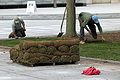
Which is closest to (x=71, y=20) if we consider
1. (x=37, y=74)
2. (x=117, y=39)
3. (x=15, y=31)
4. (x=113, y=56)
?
(x=117, y=39)

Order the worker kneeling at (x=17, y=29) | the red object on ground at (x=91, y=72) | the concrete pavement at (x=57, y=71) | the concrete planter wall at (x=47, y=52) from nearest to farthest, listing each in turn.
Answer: the concrete pavement at (x=57, y=71)
the red object on ground at (x=91, y=72)
the concrete planter wall at (x=47, y=52)
the worker kneeling at (x=17, y=29)

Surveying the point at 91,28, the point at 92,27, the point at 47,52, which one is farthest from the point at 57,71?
the point at 91,28

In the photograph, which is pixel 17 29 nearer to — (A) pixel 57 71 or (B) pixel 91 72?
(A) pixel 57 71

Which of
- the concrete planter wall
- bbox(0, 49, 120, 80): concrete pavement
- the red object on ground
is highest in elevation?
the concrete planter wall

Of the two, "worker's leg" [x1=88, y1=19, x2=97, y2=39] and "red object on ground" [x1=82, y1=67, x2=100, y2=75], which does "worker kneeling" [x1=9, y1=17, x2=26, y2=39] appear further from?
"red object on ground" [x1=82, y1=67, x2=100, y2=75]

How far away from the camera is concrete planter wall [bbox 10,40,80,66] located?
13.1m

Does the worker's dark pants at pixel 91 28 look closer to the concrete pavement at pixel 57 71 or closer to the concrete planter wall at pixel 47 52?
the concrete pavement at pixel 57 71

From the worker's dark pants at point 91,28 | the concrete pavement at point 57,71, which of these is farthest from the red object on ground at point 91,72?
the worker's dark pants at point 91,28

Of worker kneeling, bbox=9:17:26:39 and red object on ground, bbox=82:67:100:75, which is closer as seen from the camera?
red object on ground, bbox=82:67:100:75

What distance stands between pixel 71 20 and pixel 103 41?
1.52 metres

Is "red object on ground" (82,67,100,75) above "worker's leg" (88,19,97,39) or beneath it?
beneath

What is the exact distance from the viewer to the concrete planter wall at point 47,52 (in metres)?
13.1

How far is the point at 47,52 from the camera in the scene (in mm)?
13203

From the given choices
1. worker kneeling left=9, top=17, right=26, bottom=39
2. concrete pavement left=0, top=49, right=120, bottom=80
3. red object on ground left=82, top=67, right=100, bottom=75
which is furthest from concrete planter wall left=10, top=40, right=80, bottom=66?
worker kneeling left=9, top=17, right=26, bottom=39
